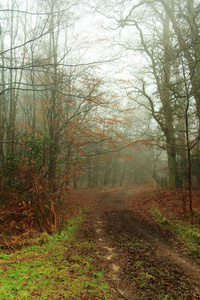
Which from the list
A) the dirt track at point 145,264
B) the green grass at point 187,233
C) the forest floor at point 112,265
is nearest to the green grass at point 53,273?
the forest floor at point 112,265

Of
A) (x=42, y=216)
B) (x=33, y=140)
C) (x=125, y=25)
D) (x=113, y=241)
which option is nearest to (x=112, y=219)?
(x=113, y=241)

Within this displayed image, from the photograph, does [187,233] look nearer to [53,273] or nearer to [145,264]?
[145,264]

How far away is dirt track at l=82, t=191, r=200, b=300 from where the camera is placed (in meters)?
3.34

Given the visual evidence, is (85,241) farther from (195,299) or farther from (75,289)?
(195,299)

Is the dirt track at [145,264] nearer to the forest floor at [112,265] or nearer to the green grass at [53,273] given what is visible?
the forest floor at [112,265]

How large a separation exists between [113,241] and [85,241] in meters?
0.81

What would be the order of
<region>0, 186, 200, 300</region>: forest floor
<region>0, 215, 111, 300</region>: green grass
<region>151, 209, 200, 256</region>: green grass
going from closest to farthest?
<region>0, 215, 111, 300</region>: green grass < <region>0, 186, 200, 300</region>: forest floor < <region>151, 209, 200, 256</region>: green grass

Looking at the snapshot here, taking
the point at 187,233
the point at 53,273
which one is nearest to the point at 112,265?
the point at 53,273

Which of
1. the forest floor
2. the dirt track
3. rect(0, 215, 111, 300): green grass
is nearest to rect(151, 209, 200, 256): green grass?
the forest floor

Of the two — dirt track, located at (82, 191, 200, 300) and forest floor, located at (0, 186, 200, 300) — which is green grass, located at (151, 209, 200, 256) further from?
dirt track, located at (82, 191, 200, 300)

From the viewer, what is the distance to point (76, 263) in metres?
4.35

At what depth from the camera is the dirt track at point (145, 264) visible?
3.34 m

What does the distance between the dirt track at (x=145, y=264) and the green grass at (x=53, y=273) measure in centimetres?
32

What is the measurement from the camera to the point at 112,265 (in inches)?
171
